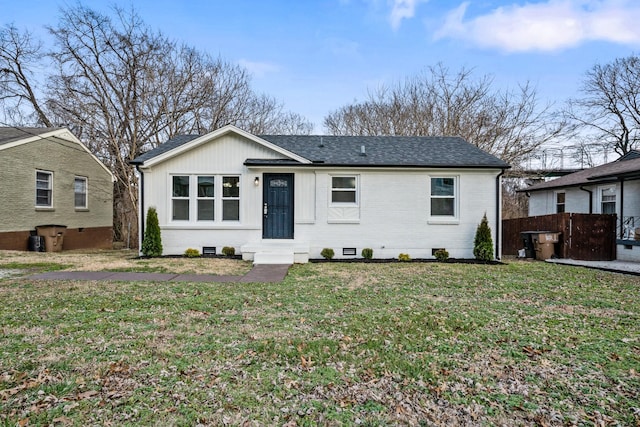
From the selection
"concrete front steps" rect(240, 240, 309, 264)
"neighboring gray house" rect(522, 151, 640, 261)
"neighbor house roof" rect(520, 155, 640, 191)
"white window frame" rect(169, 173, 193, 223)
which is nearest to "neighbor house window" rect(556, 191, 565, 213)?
"neighboring gray house" rect(522, 151, 640, 261)

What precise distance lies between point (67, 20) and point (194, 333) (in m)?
19.7

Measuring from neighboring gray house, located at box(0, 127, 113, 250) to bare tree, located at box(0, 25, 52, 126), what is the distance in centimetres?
649

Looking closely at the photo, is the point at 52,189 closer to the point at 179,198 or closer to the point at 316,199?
the point at 179,198

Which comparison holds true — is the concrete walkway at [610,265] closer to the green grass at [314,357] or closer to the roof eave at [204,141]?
the green grass at [314,357]

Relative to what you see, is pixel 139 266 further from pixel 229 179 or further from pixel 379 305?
pixel 379 305

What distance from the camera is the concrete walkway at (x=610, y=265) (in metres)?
9.15

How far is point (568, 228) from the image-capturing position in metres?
11.3

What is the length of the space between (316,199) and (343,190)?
3.06 ft

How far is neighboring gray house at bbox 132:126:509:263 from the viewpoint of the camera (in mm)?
10758

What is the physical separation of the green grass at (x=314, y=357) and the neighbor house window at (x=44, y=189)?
32.8ft

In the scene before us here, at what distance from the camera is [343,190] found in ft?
36.2

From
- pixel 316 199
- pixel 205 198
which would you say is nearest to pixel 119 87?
pixel 205 198

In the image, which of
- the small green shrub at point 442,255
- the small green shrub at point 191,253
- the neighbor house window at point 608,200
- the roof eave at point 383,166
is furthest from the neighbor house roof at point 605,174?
the small green shrub at point 191,253

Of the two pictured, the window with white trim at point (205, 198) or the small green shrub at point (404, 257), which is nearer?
the small green shrub at point (404, 257)
